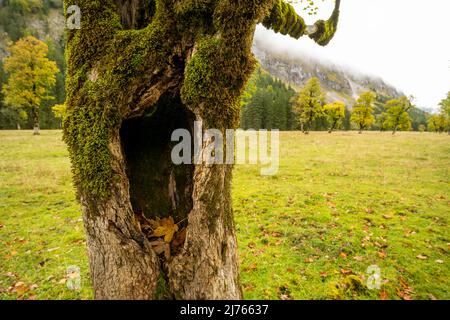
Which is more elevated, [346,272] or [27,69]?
[27,69]

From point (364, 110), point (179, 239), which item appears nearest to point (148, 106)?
point (179, 239)

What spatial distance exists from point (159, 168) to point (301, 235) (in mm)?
4904

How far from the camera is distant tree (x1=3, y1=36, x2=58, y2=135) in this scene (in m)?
29.4

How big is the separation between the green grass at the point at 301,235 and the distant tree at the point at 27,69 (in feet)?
73.4

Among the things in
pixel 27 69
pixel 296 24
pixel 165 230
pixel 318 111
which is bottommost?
pixel 165 230

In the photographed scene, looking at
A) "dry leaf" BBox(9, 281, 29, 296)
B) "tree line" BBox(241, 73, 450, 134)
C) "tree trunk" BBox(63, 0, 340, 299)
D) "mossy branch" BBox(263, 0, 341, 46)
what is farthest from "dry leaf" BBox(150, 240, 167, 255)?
"tree line" BBox(241, 73, 450, 134)

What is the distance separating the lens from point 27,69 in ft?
97.8

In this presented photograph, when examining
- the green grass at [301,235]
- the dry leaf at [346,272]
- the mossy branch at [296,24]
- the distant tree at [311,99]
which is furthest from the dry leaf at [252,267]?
the distant tree at [311,99]

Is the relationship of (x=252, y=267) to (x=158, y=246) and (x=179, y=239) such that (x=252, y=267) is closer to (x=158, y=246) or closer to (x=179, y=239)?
(x=179, y=239)

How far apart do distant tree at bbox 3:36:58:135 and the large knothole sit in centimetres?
3476

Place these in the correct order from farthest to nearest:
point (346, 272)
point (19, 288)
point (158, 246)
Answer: point (346, 272) → point (19, 288) → point (158, 246)

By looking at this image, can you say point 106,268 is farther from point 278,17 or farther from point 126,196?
point 278,17

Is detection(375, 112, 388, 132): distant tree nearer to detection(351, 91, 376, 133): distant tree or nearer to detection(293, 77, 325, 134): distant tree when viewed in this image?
detection(351, 91, 376, 133): distant tree

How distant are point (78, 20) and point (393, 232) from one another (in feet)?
28.3
